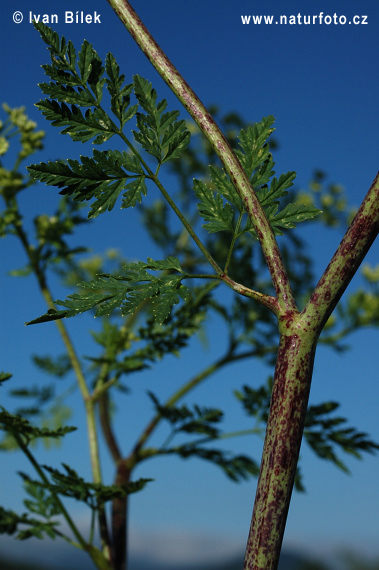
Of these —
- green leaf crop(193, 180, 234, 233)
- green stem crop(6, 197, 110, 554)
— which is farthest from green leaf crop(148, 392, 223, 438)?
green leaf crop(193, 180, 234, 233)

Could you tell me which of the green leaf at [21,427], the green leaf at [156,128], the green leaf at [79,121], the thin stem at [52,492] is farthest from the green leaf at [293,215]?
the thin stem at [52,492]

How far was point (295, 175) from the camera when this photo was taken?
937mm

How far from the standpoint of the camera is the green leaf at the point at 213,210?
920 mm

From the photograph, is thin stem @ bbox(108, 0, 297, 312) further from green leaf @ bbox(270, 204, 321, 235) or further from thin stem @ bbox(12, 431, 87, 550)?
thin stem @ bbox(12, 431, 87, 550)

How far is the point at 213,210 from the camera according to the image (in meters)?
0.93

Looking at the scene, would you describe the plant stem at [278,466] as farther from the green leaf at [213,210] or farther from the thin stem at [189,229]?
the green leaf at [213,210]

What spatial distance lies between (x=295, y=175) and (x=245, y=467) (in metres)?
1.36

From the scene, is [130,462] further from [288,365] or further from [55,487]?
[288,365]

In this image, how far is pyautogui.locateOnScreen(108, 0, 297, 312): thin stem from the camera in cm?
74

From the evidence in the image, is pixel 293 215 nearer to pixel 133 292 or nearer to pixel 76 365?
pixel 133 292

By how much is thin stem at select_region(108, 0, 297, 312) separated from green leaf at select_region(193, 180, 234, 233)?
0.13m

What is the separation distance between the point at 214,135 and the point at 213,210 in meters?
0.16

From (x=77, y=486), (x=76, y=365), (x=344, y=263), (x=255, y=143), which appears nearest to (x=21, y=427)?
(x=77, y=486)

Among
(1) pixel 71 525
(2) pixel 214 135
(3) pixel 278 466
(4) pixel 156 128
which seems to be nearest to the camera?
(3) pixel 278 466
